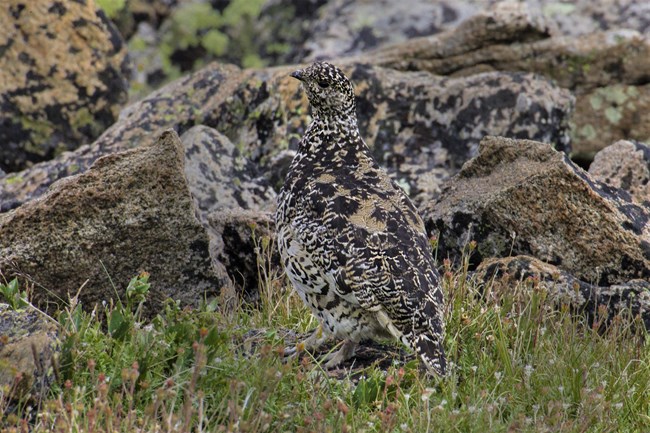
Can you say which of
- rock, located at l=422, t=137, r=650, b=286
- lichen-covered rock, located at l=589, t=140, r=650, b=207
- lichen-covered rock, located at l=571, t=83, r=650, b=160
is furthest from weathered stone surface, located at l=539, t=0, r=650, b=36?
rock, located at l=422, t=137, r=650, b=286

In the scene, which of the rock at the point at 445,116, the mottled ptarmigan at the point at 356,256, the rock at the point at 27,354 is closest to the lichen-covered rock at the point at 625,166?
the rock at the point at 445,116

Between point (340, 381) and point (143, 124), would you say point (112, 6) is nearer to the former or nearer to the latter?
point (143, 124)

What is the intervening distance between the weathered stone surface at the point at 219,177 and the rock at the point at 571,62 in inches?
132

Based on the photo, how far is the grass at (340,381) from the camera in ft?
16.6

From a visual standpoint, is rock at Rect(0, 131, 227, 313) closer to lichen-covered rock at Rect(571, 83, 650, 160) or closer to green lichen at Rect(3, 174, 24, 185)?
green lichen at Rect(3, 174, 24, 185)

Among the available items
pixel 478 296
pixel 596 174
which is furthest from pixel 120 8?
pixel 478 296

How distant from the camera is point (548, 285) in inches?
285

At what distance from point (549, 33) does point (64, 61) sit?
589cm

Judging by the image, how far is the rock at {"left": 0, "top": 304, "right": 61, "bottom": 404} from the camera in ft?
17.0

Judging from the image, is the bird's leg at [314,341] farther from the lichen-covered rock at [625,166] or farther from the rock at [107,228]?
the lichen-covered rock at [625,166]

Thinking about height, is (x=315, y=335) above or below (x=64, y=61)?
below

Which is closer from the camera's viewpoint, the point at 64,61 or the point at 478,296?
the point at 478,296

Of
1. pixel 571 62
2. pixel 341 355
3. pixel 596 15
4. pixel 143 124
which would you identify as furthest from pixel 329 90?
pixel 596 15

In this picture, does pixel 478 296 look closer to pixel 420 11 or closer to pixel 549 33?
pixel 549 33
